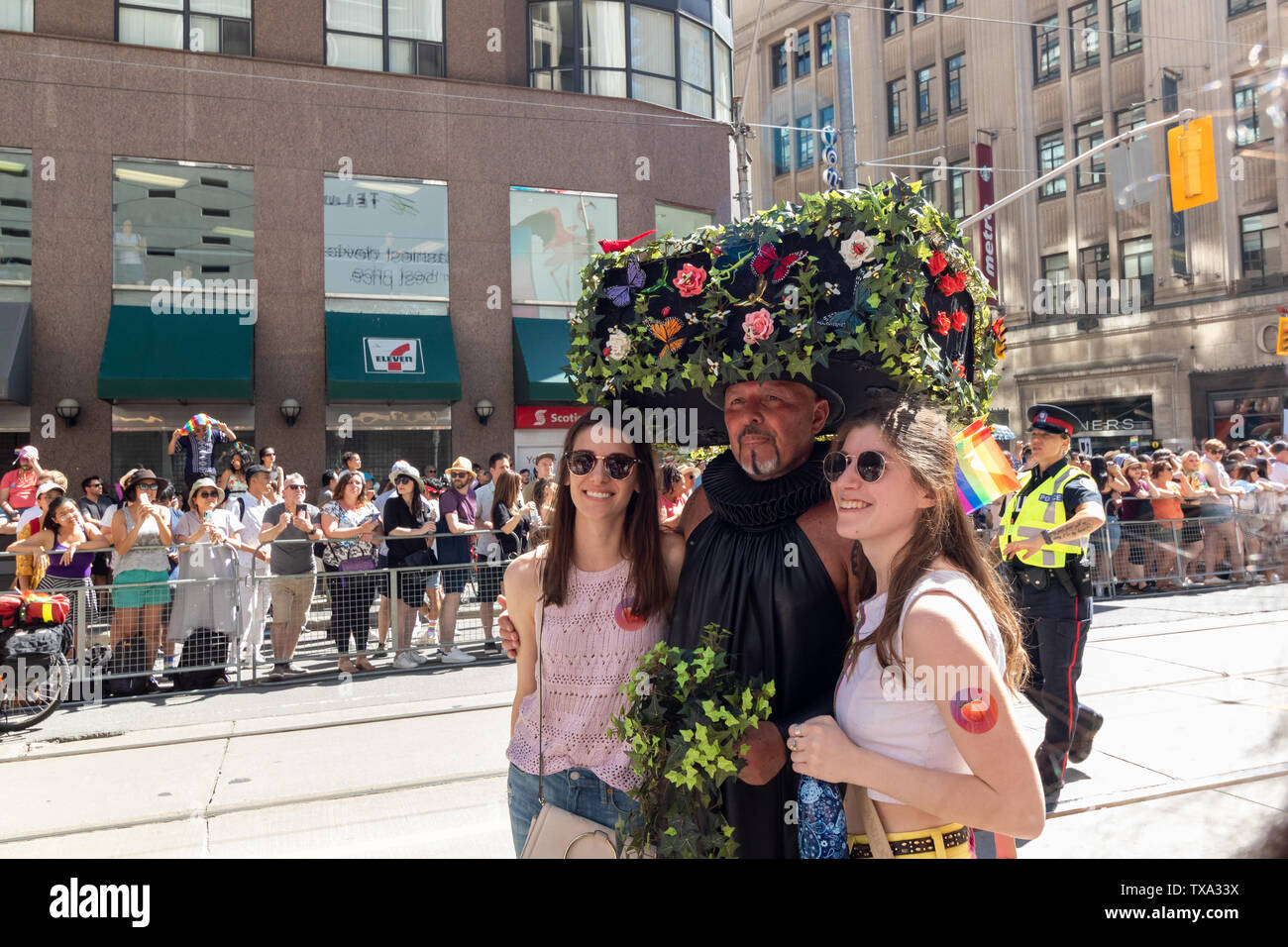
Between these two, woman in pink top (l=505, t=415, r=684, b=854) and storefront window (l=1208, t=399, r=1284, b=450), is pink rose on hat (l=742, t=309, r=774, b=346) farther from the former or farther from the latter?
storefront window (l=1208, t=399, r=1284, b=450)

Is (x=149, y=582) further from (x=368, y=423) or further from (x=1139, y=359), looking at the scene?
(x=1139, y=359)

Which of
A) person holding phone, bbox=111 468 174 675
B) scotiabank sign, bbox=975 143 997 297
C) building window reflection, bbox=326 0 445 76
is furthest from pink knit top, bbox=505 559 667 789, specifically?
scotiabank sign, bbox=975 143 997 297

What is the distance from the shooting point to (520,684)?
2.62 m

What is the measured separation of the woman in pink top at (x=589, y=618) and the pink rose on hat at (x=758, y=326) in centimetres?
47

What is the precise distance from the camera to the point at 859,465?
1904 mm

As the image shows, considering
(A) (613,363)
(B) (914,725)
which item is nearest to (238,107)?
(A) (613,363)

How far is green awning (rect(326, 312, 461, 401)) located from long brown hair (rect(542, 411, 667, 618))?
14244mm

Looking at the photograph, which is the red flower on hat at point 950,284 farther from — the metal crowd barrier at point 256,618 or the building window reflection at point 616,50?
the building window reflection at point 616,50

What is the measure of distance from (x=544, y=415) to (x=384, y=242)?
4376mm

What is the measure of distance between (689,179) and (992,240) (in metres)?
9.82

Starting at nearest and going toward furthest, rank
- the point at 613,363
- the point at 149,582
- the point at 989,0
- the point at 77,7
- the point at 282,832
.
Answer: the point at 613,363 → the point at 282,832 → the point at 149,582 → the point at 77,7 → the point at 989,0

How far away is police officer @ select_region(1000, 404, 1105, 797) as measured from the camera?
4.63m

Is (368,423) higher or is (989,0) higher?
(989,0)

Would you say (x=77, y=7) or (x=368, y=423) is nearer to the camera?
(x=77, y=7)
